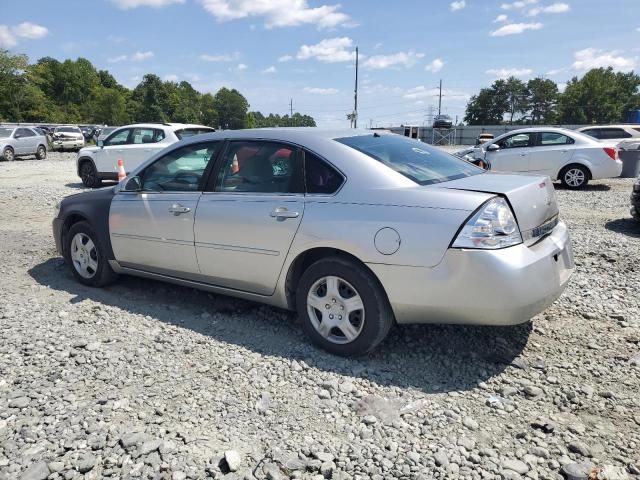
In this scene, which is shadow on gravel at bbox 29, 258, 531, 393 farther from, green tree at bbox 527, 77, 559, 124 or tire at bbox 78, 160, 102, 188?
green tree at bbox 527, 77, 559, 124

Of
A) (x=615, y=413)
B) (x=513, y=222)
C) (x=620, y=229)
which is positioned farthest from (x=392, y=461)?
→ (x=620, y=229)

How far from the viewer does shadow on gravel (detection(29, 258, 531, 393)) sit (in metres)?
3.32

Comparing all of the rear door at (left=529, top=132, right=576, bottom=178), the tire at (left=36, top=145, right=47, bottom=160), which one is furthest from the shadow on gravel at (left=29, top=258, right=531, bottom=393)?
the tire at (left=36, top=145, right=47, bottom=160)

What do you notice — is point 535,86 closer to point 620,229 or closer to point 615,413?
point 620,229

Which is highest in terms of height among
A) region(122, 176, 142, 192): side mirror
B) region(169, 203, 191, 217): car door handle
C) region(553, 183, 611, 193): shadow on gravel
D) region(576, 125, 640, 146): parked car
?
region(576, 125, 640, 146): parked car

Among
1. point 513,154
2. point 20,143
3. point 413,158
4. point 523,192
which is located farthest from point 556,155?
point 20,143

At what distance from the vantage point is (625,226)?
7.93 metres

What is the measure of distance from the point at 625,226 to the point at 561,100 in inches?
3649

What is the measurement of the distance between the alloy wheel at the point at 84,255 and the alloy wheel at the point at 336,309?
107 inches

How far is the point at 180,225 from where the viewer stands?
4.25 m

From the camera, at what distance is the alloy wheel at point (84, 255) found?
5.12m

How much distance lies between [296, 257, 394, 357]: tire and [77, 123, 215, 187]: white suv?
395 inches

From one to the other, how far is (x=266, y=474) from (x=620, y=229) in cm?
737

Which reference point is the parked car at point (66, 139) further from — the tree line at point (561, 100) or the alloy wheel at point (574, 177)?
the tree line at point (561, 100)
